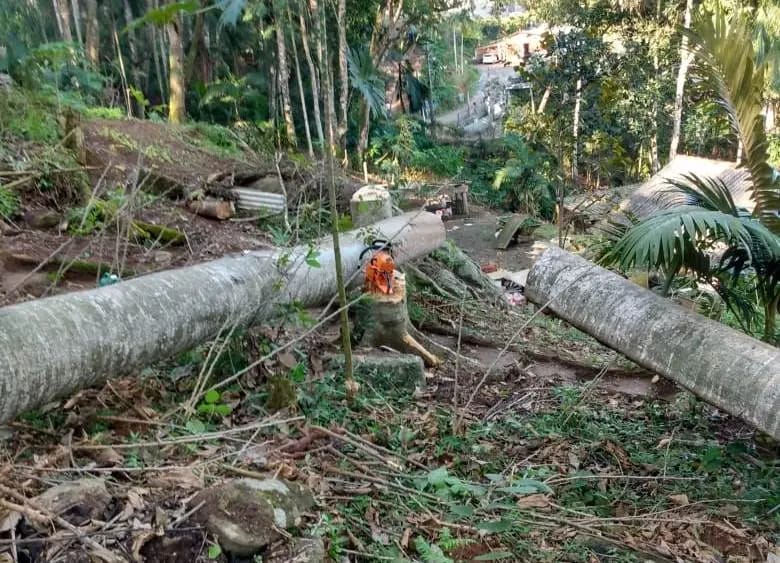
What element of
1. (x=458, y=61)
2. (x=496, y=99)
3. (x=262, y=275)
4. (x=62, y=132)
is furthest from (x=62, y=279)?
(x=458, y=61)

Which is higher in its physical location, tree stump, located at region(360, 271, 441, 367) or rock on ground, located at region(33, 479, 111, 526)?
rock on ground, located at region(33, 479, 111, 526)

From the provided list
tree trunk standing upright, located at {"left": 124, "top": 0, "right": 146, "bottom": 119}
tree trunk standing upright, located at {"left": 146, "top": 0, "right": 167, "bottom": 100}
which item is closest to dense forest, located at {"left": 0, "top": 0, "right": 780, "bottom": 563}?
tree trunk standing upright, located at {"left": 146, "top": 0, "right": 167, "bottom": 100}

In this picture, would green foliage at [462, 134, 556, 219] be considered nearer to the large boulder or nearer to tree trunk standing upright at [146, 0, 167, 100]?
tree trunk standing upright at [146, 0, 167, 100]

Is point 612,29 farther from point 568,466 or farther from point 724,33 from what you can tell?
point 568,466

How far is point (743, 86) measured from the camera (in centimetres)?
447

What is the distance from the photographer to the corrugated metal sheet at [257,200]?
8.40 m

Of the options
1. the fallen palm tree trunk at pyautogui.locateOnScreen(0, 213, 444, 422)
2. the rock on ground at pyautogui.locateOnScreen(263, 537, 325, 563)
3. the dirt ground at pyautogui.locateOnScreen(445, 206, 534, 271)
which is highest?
the fallen palm tree trunk at pyautogui.locateOnScreen(0, 213, 444, 422)

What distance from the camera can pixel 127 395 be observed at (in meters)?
3.47

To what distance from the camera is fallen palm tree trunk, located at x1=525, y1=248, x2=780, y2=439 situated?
3.53m

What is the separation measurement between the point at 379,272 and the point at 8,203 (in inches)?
144

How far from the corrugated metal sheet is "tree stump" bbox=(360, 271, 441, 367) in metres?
3.21

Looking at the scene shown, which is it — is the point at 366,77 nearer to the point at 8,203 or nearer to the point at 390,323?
the point at 8,203

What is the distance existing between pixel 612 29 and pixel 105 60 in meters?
14.8

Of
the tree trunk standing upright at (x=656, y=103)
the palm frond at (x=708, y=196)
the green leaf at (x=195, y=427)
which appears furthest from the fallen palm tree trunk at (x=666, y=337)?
the tree trunk standing upright at (x=656, y=103)
